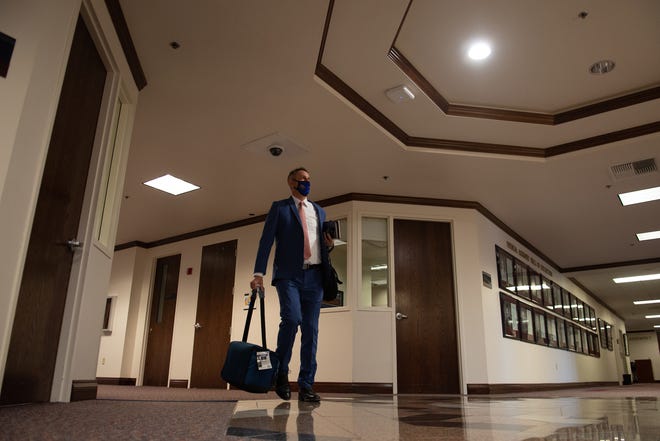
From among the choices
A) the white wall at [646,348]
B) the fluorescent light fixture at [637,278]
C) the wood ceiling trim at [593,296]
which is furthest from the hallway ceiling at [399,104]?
the white wall at [646,348]

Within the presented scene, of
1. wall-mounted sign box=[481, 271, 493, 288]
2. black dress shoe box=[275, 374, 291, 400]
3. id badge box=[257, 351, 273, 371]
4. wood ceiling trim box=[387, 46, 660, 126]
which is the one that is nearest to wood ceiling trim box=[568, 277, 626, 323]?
wall-mounted sign box=[481, 271, 493, 288]

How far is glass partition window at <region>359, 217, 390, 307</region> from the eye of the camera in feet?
19.8

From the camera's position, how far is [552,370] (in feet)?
27.4

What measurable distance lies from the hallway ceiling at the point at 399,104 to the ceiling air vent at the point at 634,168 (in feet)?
0.36

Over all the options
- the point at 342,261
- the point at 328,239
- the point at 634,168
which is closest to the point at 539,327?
the point at 634,168

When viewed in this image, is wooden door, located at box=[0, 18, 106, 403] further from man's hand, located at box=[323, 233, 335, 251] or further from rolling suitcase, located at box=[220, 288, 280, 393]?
man's hand, located at box=[323, 233, 335, 251]

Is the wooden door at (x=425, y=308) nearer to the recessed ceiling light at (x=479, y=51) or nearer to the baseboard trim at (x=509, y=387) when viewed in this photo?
the baseboard trim at (x=509, y=387)

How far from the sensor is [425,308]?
6152 mm

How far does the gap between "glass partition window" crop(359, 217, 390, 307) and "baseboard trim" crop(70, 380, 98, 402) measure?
3557 mm

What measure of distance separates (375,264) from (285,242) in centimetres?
339

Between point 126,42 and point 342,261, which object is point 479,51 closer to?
point 126,42

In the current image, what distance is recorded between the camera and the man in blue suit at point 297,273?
283 centimetres

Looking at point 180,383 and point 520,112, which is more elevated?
point 520,112

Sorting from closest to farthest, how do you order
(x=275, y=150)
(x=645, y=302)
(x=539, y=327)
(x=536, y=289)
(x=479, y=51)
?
1. (x=479, y=51)
2. (x=275, y=150)
3. (x=539, y=327)
4. (x=536, y=289)
5. (x=645, y=302)
